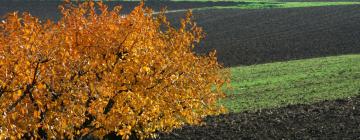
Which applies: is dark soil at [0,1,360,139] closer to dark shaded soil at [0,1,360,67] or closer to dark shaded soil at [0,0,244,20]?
dark shaded soil at [0,1,360,67]

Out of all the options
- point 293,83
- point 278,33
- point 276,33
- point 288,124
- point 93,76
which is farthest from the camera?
point 276,33

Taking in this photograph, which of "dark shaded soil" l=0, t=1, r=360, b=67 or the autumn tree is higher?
"dark shaded soil" l=0, t=1, r=360, b=67

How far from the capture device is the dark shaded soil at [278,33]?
56.1 meters

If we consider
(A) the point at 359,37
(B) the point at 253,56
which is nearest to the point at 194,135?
(B) the point at 253,56

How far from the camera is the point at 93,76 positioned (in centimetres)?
1891

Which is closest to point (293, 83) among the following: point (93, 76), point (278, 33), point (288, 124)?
point (288, 124)

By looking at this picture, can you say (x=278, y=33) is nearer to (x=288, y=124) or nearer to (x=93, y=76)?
(x=288, y=124)

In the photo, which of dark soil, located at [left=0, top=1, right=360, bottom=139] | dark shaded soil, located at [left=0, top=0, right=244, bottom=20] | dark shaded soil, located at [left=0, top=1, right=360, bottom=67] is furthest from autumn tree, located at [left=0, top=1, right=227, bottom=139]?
dark shaded soil, located at [left=0, top=0, right=244, bottom=20]

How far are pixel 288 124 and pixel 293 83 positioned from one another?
43.6 feet

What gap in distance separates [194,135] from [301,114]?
5.41 meters

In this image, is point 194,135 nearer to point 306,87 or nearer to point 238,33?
point 306,87

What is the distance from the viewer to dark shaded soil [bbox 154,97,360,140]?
85.3ft

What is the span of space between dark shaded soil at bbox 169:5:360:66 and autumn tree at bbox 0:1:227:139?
30571 millimetres

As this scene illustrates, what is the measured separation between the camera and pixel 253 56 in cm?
5591
